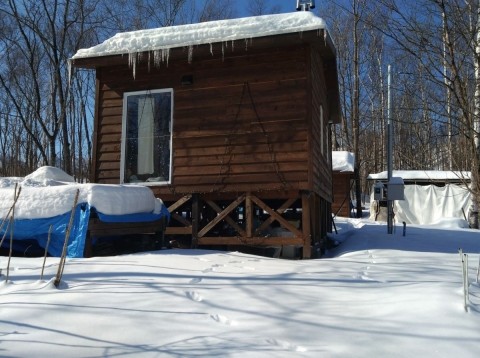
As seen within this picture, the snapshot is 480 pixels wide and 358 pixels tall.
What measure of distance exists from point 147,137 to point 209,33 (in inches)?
93.6

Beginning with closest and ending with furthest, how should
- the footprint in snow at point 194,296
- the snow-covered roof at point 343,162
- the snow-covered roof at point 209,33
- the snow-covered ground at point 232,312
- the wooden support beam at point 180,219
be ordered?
the snow-covered ground at point 232,312 < the footprint in snow at point 194,296 < the snow-covered roof at point 209,33 < the wooden support beam at point 180,219 < the snow-covered roof at point 343,162

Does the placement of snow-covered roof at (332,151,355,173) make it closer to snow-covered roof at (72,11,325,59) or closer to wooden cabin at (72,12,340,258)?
wooden cabin at (72,12,340,258)

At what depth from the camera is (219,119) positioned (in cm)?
847

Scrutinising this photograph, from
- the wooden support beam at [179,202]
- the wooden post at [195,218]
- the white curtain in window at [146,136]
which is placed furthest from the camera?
the white curtain in window at [146,136]

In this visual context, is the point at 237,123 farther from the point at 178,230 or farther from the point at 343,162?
the point at 343,162

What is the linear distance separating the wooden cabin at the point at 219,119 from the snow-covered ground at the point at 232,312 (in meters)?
2.79

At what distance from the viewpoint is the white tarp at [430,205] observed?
65.6 ft

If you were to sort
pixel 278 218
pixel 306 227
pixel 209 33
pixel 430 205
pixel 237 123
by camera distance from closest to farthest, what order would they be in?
pixel 306 227, pixel 278 218, pixel 209 33, pixel 237 123, pixel 430 205

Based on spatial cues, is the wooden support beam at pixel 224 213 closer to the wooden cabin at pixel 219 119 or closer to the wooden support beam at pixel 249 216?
the wooden cabin at pixel 219 119

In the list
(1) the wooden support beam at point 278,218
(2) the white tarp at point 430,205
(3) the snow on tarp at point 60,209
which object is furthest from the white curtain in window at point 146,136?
(2) the white tarp at point 430,205

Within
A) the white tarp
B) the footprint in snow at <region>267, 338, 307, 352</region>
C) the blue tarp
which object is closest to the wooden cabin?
the blue tarp

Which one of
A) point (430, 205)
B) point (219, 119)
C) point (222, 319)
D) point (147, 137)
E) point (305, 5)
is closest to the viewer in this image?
point (222, 319)

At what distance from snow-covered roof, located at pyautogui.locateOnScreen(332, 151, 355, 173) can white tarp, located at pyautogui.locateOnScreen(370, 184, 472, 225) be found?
6.53 feet

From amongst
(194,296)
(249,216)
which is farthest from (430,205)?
(194,296)
